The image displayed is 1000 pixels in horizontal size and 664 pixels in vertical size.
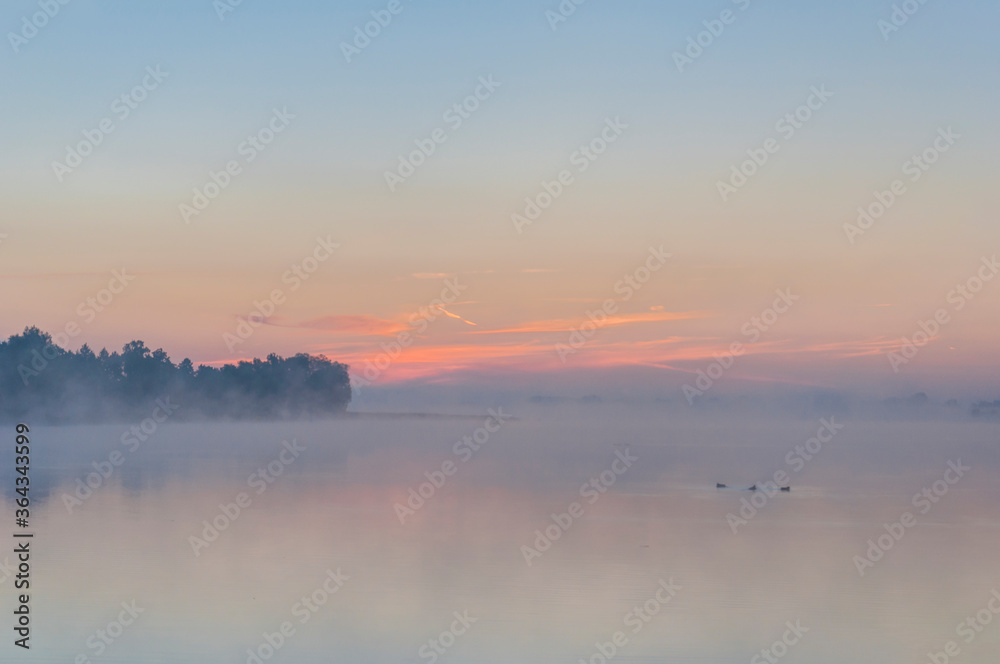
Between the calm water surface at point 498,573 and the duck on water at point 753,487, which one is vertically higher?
the duck on water at point 753,487

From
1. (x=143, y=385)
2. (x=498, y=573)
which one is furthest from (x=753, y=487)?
(x=143, y=385)

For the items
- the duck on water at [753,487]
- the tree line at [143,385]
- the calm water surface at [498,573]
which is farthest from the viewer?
the tree line at [143,385]

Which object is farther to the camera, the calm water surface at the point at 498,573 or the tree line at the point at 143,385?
the tree line at the point at 143,385

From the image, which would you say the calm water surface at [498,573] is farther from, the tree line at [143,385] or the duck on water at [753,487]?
the tree line at [143,385]

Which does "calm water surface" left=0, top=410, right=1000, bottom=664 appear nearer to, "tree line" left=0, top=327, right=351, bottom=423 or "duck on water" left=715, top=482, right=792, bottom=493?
"duck on water" left=715, top=482, right=792, bottom=493

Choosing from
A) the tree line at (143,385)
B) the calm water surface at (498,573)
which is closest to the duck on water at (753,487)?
the calm water surface at (498,573)

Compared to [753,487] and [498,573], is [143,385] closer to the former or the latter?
[753,487]

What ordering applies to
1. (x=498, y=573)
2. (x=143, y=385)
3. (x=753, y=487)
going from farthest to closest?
(x=143, y=385), (x=753, y=487), (x=498, y=573)

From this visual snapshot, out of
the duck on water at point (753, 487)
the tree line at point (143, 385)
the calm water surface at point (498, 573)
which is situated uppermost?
the tree line at point (143, 385)

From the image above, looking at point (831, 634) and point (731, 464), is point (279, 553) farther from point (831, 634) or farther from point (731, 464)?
point (731, 464)

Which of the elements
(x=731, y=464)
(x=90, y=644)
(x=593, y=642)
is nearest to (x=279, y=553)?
(x=90, y=644)

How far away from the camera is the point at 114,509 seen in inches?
1206

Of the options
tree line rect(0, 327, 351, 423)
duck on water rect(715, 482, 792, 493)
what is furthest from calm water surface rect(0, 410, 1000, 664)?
tree line rect(0, 327, 351, 423)

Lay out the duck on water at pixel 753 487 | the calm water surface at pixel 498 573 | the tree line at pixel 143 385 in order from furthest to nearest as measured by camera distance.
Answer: the tree line at pixel 143 385, the duck on water at pixel 753 487, the calm water surface at pixel 498 573
